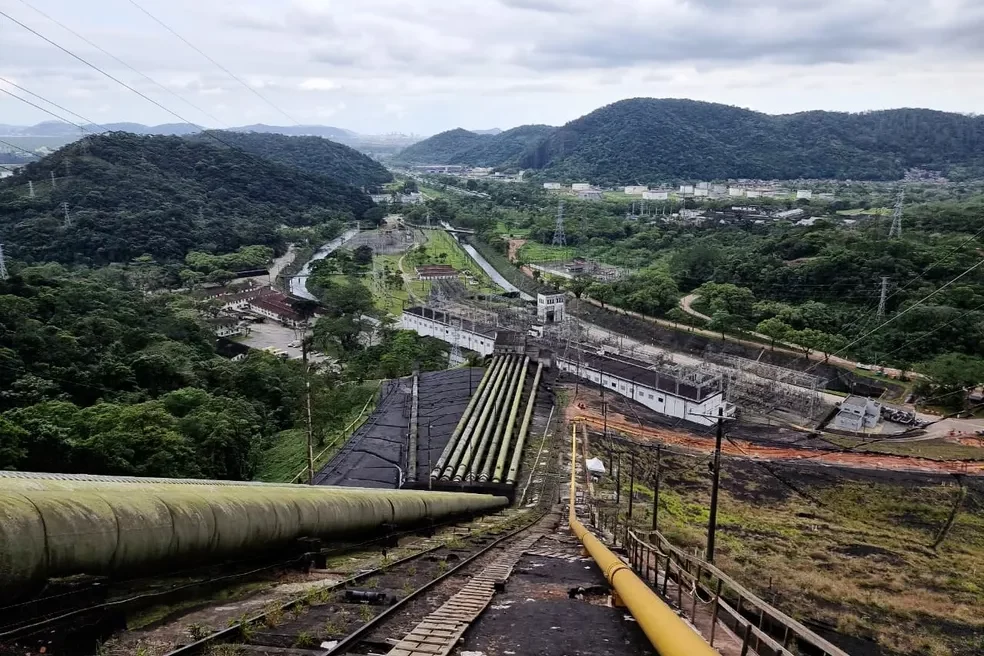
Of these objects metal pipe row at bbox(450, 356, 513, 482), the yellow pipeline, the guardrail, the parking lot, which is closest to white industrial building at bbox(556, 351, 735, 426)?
metal pipe row at bbox(450, 356, 513, 482)

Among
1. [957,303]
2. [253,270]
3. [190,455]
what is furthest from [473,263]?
[190,455]

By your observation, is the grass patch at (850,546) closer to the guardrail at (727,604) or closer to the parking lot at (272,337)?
the guardrail at (727,604)

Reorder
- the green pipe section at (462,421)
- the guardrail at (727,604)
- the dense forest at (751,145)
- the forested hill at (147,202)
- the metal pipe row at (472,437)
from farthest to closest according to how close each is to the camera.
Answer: the dense forest at (751,145) < the forested hill at (147,202) < the green pipe section at (462,421) < the metal pipe row at (472,437) < the guardrail at (727,604)

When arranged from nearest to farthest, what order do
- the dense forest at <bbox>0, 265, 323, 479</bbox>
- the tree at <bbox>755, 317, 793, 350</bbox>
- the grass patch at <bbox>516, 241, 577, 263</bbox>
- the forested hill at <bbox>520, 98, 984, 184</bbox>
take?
1. the dense forest at <bbox>0, 265, 323, 479</bbox>
2. the tree at <bbox>755, 317, 793, 350</bbox>
3. the grass patch at <bbox>516, 241, 577, 263</bbox>
4. the forested hill at <bbox>520, 98, 984, 184</bbox>

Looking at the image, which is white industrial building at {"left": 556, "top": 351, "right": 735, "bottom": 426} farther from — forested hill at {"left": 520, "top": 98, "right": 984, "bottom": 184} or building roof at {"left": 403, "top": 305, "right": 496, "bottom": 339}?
forested hill at {"left": 520, "top": 98, "right": 984, "bottom": 184}

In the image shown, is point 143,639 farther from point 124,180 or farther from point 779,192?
point 779,192

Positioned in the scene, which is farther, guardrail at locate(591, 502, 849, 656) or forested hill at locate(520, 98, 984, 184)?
forested hill at locate(520, 98, 984, 184)

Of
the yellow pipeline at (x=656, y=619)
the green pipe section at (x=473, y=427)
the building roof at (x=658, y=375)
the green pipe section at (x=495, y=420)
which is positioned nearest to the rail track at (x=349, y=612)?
the yellow pipeline at (x=656, y=619)
